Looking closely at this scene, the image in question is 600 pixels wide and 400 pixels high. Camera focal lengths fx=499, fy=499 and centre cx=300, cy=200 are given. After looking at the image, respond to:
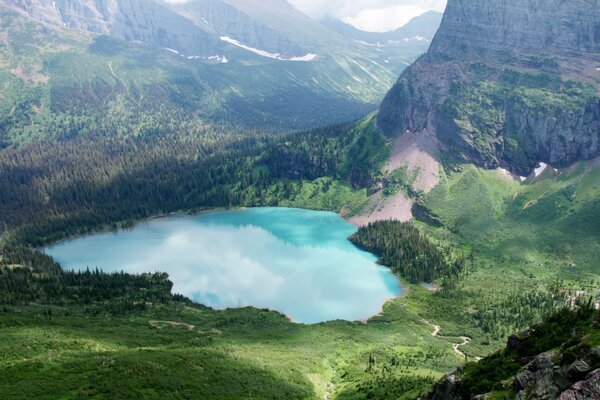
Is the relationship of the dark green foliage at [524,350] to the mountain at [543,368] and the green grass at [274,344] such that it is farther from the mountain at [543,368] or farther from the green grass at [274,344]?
the green grass at [274,344]

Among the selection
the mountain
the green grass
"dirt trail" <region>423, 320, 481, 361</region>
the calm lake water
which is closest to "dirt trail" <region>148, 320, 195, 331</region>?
the green grass

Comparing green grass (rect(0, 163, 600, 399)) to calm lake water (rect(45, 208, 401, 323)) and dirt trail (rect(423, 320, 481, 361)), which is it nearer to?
dirt trail (rect(423, 320, 481, 361))

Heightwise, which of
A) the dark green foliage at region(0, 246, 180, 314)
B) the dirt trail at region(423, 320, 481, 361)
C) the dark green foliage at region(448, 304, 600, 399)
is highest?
the dark green foliage at region(448, 304, 600, 399)

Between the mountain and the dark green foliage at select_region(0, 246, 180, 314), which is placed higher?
the mountain

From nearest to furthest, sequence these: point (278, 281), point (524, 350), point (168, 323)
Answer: point (524, 350), point (168, 323), point (278, 281)

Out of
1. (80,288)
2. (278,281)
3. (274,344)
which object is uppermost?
(274,344)

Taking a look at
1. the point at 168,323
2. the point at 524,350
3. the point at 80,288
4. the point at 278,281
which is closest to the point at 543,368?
the point at 524,350

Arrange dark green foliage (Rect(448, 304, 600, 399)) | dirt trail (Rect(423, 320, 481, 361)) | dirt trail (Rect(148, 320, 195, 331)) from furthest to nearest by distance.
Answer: dirt trail (Rect(423, 320, 481, 361))
dirt trail (Rect(148, 320, 195, 331))
dark green foliage (Rect(448, 304, 600, 399))

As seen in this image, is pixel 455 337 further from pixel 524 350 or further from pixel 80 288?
pixel 80 288

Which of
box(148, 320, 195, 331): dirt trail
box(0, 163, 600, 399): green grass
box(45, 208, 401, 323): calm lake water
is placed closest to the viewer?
box(0, 163, 600, 399): green grass

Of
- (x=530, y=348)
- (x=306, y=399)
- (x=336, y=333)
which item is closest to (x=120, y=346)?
(x=306, y=399)

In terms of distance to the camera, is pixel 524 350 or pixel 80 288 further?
pixel 80 288
